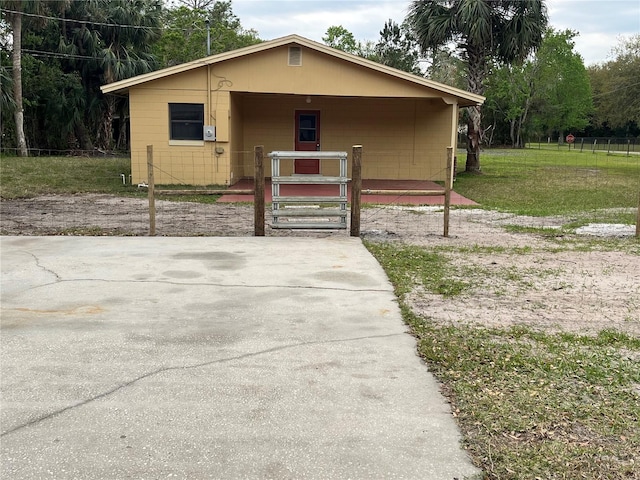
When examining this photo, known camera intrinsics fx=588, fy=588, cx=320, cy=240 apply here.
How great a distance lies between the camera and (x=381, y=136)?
768 inches

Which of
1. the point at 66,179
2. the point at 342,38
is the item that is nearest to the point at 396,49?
the point at 342,38

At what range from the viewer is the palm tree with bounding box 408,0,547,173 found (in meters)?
19.8

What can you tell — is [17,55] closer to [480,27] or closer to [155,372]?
[480,27]

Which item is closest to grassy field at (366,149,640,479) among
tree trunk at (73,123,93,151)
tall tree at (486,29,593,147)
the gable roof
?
the gable roof

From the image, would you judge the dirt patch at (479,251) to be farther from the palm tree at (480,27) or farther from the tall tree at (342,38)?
the tall tree at (342,38)

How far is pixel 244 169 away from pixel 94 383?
1606 centimetres

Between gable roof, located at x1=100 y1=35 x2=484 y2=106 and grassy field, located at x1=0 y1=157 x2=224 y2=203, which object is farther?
gable roof, located at x1=100 y1=35 x2=484 y2=106

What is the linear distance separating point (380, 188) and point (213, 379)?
13.8 m

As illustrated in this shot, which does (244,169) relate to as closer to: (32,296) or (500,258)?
(500,258)

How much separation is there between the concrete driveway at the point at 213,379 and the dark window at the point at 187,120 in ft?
34.7

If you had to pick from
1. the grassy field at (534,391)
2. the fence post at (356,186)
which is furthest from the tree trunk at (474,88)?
the grassy field at (534,391)

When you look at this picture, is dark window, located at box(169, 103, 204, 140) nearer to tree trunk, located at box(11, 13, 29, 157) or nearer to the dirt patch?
the dirt patch

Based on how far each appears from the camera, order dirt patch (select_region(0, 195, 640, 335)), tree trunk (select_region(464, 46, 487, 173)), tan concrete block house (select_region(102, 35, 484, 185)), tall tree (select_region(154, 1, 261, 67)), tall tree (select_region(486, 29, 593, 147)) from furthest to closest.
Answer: tall tree (select_region(486, 29, 593, 147)) → tall tree (select_region(154, 1, 261, 67)) → tree trunk (select_region(464, 46, 487, 173)) → tan concrete block house (select_region(102, 35, 484, 185)) → dirt patch (select_region(0, 195, 640, 335))

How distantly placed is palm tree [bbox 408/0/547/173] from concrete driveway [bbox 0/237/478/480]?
16.3 meters
